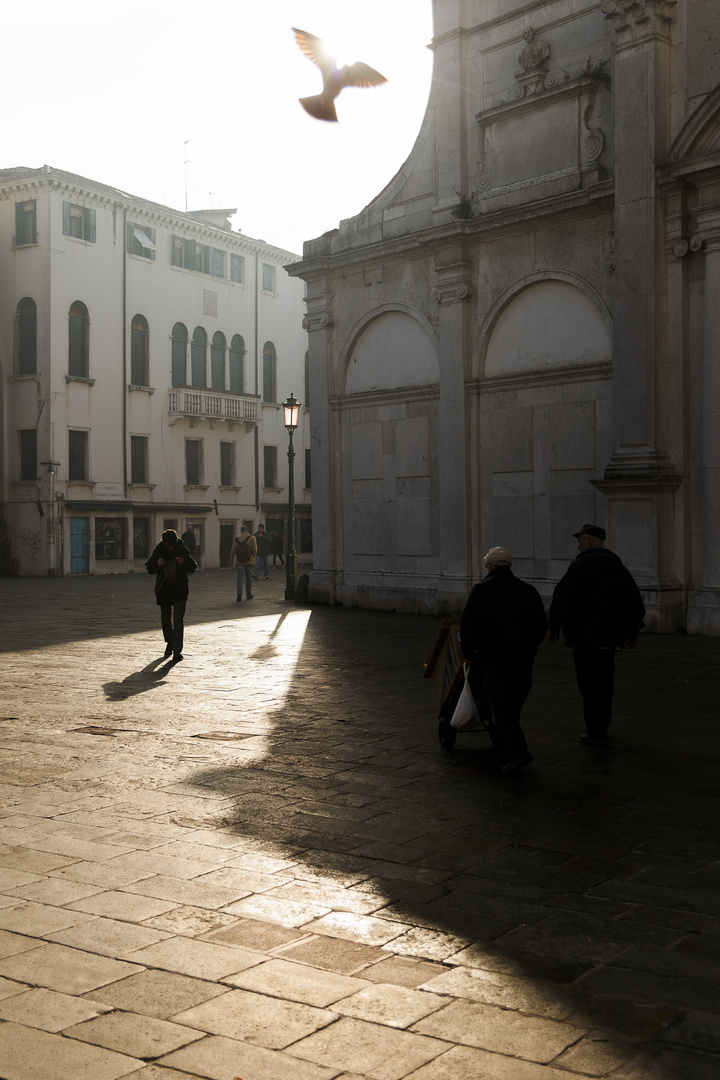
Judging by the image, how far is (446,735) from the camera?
325 inches

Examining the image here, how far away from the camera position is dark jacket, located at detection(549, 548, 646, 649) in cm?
841

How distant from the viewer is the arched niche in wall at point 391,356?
19906 millimetres

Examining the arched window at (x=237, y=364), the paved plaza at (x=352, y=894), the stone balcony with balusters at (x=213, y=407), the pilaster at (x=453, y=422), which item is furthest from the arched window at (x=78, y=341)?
the paved plaza at (x=352, y=894)

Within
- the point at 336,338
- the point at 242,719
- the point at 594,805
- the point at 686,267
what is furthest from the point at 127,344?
the point at 594,805

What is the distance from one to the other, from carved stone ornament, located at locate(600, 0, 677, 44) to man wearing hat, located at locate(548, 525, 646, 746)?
Result: 1040cm

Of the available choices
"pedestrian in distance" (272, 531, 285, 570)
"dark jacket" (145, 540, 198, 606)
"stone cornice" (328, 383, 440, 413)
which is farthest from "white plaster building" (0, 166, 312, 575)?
"dark jacket" (145, 540, 198, 606)

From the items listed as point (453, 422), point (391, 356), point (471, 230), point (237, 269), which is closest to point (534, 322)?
point (471, 230)

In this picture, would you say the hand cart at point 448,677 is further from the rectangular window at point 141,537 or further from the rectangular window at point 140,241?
the rectangular window at point 140,241

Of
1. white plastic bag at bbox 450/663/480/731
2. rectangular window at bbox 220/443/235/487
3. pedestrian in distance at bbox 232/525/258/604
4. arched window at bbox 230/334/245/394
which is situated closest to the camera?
white plastic bag at bbox 450/663/480/731

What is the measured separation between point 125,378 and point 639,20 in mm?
29661

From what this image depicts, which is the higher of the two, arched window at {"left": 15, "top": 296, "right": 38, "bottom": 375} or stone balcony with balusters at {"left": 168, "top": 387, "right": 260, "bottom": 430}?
arched window at {"left": 15, "top": 296, "right": 38, "bottom": 375}

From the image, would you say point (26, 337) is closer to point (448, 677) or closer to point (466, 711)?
point (448, 677)

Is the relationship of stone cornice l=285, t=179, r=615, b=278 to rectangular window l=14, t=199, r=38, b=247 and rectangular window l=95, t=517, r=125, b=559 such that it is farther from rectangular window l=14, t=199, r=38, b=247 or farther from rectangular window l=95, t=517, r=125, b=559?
rectangular window l=95, t=517, r=125, b=559

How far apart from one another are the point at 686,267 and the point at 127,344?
30.2 meters
